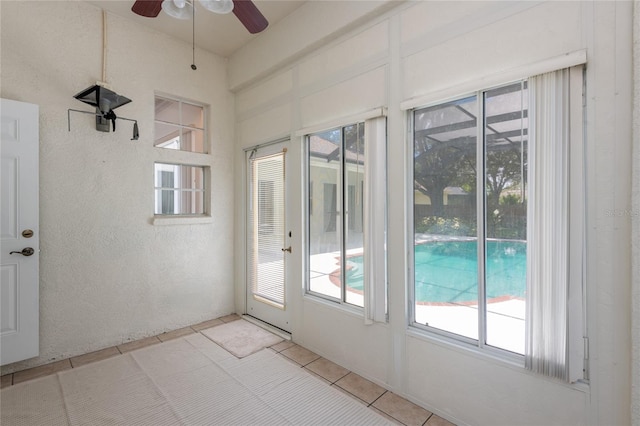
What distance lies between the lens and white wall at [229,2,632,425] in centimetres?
146

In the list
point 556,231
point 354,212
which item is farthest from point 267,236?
point 556,231

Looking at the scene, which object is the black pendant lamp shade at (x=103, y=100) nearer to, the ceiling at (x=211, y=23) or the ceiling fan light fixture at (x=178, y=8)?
the ceiling at (x=211, y=23)

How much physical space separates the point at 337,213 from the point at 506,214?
137 centimetres

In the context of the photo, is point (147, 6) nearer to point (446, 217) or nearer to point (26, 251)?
point (26, 251)

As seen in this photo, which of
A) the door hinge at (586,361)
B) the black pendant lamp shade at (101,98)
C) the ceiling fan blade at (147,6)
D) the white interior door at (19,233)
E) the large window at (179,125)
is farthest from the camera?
the large window at (179,125)

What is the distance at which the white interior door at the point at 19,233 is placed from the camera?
2406 millimetres

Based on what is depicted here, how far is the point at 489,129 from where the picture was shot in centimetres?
189

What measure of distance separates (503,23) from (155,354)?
12.4ft

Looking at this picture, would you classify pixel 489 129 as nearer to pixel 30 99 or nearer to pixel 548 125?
pixel 548 125

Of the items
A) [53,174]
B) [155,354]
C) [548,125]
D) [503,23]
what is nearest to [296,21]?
[503,23]

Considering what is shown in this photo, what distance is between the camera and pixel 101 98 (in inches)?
102

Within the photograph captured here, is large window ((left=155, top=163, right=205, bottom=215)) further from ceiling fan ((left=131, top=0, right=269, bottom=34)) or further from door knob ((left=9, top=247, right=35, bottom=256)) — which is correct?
ceiling fan ((left=131, top=0, right=269, bottom=34))

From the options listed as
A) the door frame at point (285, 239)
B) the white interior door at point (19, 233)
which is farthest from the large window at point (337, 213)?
the white interior door at point (19, 233)

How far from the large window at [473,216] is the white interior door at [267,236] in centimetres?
157
